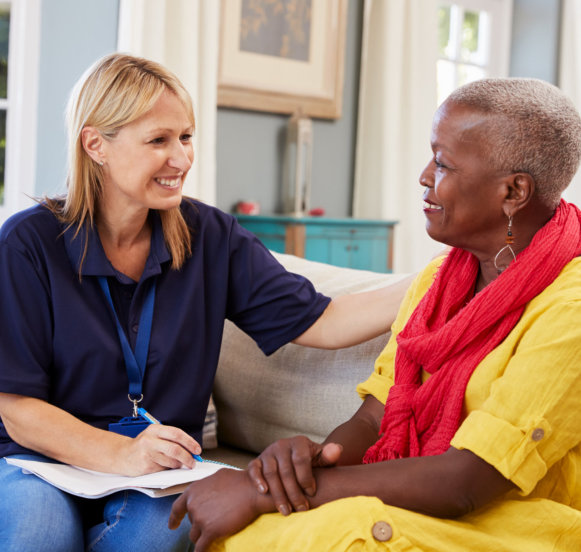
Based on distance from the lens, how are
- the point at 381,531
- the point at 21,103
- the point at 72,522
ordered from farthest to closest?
the point at 21,103, the point at 72,522, the point at 381,531

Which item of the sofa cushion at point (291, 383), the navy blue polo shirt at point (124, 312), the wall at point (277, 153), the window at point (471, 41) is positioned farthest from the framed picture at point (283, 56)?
the navy blue polo shirt at point (124, 312)

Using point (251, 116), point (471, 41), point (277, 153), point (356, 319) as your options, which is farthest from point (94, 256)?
point (471, 41)

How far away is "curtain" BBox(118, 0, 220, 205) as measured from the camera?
388 centimetres

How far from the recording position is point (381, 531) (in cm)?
105

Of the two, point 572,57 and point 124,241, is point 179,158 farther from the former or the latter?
point 572,57

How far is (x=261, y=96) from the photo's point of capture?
467 centimetres

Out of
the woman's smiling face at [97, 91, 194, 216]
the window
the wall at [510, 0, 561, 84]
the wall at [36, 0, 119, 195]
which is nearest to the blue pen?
the woman's smiling face at [97, 91, 194, 216]

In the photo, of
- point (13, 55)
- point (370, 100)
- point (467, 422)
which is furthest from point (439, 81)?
point (467, 422)

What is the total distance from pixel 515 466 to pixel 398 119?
13.9 feet

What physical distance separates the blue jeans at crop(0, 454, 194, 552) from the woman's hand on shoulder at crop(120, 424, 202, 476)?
0.06 meters

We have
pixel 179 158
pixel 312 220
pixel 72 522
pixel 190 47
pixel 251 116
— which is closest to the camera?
pixel 72 522

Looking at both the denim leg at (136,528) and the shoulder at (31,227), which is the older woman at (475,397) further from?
the shoulder at (31,227)

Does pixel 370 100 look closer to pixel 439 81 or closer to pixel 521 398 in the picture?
pixel 439 81

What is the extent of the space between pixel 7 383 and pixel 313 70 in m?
3.73
